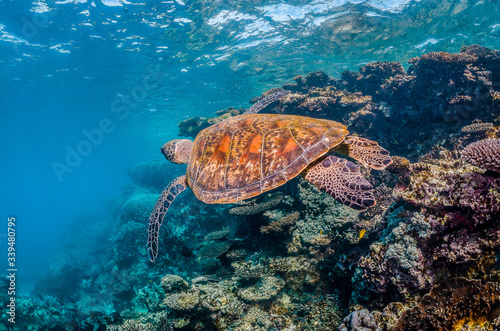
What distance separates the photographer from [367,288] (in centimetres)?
268

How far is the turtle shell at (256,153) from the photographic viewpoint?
11.3 ft

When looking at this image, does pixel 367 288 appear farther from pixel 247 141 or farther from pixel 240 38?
pixel 240 38

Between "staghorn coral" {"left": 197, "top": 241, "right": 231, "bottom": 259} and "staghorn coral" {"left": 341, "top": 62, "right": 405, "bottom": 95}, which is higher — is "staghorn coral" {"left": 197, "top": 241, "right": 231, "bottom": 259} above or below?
below

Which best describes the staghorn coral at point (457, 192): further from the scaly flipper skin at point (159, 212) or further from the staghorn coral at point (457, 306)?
the scaly flipper skin at point (159, 212)

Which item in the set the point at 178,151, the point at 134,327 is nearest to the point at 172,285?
the point at 134,327

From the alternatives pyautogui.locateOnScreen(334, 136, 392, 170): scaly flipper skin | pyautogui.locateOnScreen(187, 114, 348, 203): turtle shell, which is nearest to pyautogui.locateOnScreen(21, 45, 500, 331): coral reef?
pyautogui.locateOnScreen(334, 136, 392, 170): scaly flipper skin

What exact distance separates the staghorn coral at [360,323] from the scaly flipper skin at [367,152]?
199 cm

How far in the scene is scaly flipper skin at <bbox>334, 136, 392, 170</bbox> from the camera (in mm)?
3281

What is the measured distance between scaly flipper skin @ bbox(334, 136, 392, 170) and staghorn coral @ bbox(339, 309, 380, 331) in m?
1.99

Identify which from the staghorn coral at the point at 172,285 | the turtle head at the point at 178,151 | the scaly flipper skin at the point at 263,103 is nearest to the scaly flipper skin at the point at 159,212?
the staghorn coral at the point at 172,285

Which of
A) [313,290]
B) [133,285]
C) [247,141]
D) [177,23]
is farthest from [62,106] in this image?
[313,290]

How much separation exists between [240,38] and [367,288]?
14655 mm

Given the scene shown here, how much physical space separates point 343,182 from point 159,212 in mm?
4046

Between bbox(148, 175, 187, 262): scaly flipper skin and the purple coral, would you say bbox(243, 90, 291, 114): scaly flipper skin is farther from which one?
the purple coral
